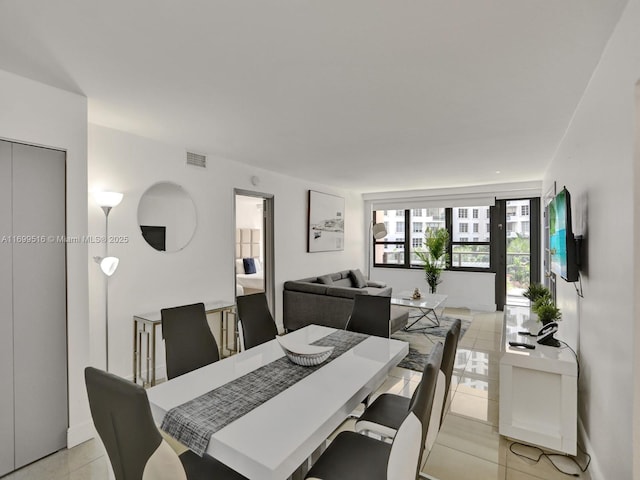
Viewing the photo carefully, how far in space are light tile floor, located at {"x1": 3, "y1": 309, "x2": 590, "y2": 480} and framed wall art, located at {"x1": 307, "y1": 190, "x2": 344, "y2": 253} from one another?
3167mm

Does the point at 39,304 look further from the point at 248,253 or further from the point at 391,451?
the point at 248,253

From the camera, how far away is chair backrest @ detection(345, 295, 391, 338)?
2.93 meters

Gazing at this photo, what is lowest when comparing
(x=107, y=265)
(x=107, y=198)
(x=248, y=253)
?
(x=248, y=253)

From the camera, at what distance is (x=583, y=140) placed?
2.46 m

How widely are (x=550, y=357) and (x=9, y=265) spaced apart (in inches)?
147

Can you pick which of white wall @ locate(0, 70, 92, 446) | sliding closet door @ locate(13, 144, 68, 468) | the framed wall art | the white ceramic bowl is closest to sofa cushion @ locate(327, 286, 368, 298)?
the framed wall art

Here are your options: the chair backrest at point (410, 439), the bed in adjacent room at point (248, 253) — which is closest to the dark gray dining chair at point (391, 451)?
the chair backrest at point (410, 439)

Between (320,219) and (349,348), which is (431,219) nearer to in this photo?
(320,219)

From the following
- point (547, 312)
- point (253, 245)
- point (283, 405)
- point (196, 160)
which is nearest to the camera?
point (283, 405)

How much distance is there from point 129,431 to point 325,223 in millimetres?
5448

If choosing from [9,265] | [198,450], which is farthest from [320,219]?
[198,450]

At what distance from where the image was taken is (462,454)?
233 cm

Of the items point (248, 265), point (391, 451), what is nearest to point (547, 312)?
point (391, 451)

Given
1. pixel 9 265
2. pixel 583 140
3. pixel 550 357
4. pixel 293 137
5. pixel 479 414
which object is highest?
pixel 293 137
